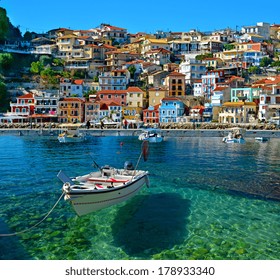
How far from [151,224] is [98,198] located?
267 cm

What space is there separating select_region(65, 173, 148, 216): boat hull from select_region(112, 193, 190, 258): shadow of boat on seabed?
0.72 metres

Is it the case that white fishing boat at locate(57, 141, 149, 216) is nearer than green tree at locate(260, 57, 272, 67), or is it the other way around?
white fishing boat at locate(57, 141, 149, 216)

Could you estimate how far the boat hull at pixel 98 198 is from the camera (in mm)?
15146

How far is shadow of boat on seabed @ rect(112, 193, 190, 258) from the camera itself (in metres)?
13.5

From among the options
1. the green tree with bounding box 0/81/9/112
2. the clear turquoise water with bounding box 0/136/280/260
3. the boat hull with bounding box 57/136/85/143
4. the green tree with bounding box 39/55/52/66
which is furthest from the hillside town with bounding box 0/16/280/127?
the clear turquoise water with bounding box 0/136/280/260

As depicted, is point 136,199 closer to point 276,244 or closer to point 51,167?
point 276,244

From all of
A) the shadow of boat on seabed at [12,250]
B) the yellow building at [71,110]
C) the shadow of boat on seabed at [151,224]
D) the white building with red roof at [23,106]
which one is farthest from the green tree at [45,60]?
the shadow of boat on seabed at [12,250]

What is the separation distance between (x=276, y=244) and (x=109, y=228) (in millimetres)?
6799

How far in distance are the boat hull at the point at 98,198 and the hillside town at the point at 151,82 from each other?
5922 centimetres

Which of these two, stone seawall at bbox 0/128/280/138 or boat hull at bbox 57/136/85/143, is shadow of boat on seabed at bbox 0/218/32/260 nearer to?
boat hull at bbox 57/136/85/143

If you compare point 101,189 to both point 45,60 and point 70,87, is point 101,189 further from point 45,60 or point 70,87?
point 45,60

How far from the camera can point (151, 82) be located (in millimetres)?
91250

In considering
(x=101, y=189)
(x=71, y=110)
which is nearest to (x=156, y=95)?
(x=71, y=110)

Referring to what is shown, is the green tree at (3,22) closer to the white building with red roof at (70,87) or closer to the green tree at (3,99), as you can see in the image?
the green tree at (3,99)
